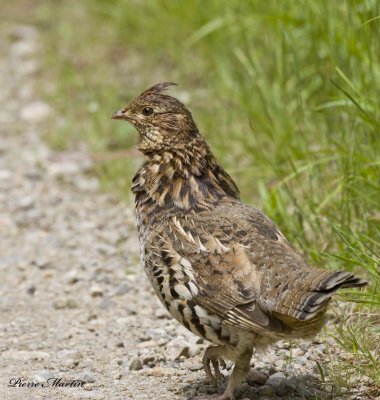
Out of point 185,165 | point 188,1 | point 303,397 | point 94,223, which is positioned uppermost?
point 188,1

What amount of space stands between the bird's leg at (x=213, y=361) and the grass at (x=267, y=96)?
0.60 m

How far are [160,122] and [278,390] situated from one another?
1545mm

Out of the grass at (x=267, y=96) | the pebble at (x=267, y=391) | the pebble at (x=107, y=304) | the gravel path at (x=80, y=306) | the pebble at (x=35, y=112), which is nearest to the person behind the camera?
the pebble at (x=267, y=391)

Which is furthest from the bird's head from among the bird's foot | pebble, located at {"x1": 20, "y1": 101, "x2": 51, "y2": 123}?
pebble, located at {"x1": 20, "y1": 101, "x2": 51, "y2": 123}

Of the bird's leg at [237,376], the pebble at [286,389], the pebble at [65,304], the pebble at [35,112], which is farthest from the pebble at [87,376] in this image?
the pebble at [35,112]

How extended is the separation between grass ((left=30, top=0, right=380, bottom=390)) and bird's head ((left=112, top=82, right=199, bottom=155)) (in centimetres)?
83

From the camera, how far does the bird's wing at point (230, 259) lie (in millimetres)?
4168

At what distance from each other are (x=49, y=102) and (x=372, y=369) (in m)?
5.80

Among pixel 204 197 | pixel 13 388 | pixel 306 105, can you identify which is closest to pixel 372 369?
pixel 204 197

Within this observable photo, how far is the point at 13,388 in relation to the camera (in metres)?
4.59

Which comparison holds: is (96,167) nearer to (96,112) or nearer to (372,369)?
(96,112)

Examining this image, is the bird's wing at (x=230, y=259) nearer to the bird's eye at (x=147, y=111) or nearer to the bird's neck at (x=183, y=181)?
the bird's neck at (x=183, y=181)

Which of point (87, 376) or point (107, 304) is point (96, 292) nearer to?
point (107, 304)

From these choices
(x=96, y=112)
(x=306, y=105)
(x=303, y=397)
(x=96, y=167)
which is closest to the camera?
(x=303, y=397)
